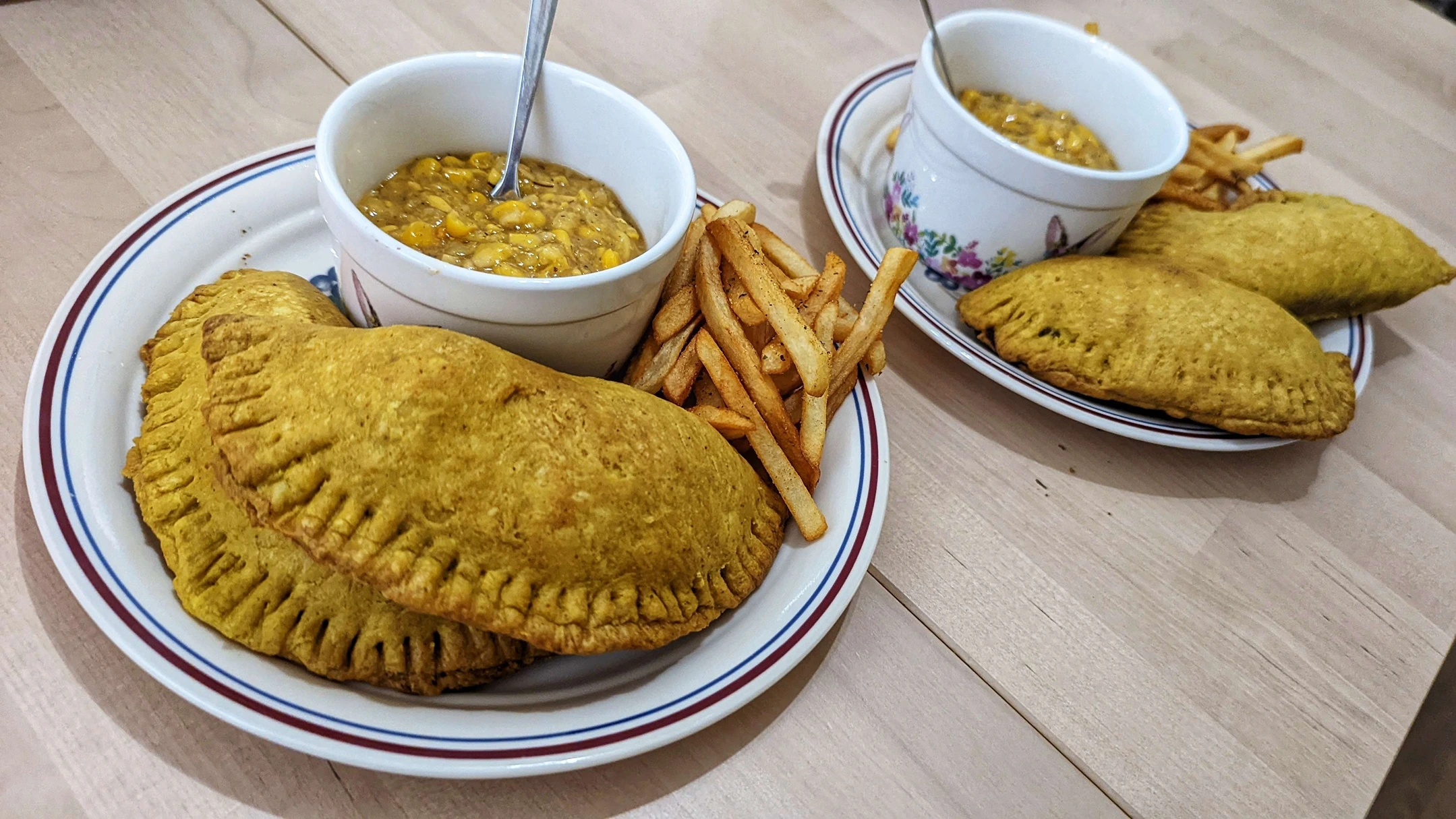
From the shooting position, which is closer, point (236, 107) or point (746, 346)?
point (746, 346)

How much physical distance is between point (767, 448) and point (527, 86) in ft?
2.72

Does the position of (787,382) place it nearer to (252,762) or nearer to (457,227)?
(457,227)

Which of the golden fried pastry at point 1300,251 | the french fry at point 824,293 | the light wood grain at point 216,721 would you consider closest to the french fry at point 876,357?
the french fry at point 824,293

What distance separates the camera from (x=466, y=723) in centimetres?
124

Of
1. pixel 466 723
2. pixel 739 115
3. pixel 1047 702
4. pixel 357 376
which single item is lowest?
pixel 1047 702

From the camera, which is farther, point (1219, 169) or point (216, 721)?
point (1219, 169)

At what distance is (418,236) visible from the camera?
150 cm

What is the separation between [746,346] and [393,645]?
0.80 meters

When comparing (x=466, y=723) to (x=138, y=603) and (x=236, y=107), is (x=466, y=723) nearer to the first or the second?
(x=138, y=603)

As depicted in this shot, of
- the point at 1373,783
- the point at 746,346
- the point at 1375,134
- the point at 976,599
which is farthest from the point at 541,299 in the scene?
the point at 1375,134

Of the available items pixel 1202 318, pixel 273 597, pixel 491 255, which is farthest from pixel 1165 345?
pixel 273 597

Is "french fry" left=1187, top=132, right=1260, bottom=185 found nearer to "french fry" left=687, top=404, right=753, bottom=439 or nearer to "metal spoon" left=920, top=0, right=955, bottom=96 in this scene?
"metal spoon" left=920, top=0, right=955, bottom=96

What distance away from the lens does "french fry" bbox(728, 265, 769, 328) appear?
167cm

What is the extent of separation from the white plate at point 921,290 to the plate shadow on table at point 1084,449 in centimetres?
9
